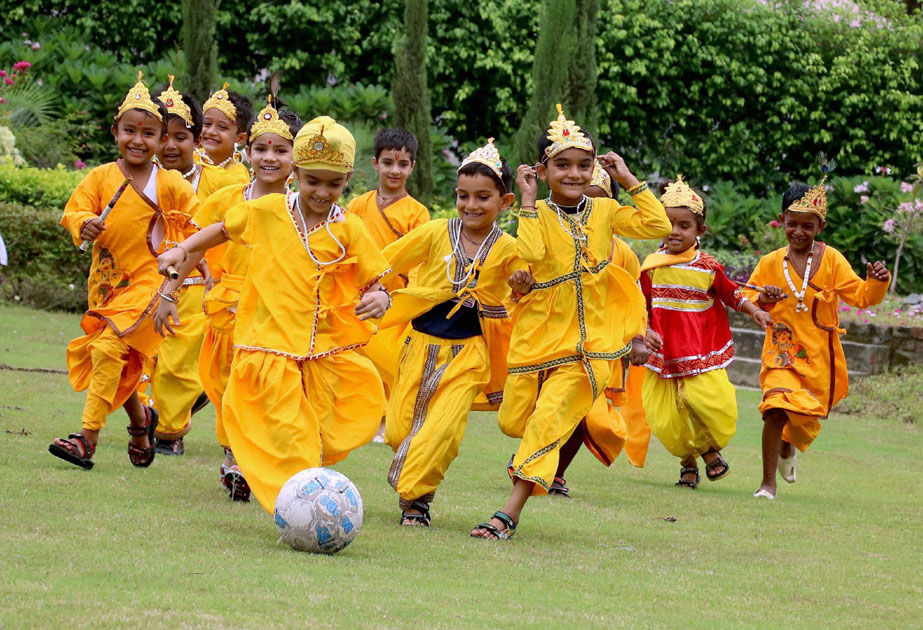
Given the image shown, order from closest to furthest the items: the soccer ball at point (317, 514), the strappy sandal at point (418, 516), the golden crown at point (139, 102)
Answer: the soccer ball at point (317, 514) → the strappy sandal at point (418, 516) → the golden crown at point (139, 102)

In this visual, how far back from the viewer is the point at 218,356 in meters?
7.30

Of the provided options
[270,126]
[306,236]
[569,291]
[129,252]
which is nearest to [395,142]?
[270,126]

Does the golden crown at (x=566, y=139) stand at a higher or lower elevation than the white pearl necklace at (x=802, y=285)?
higher

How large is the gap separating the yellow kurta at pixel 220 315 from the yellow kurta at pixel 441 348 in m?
0.84

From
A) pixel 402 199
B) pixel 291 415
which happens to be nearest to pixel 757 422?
pixel 402 199

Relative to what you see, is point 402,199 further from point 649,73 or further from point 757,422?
point 649,73

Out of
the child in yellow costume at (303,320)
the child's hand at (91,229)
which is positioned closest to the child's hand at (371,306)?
the child in yellow costume at (303,320)

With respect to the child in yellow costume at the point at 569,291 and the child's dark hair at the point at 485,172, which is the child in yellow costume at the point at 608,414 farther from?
the child's dark hair at the point at 485,172

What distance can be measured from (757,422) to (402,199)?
5.81 m

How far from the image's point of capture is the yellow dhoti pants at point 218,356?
23.9 feet

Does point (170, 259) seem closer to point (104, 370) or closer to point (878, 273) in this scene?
point (104, 370)

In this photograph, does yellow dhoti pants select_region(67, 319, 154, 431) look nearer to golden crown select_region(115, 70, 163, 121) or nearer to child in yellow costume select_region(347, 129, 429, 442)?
golden crown select_region(115, 70, 163, 121)

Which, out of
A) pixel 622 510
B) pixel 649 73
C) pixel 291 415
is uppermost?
pixel 649 73

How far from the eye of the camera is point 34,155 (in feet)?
65.5
